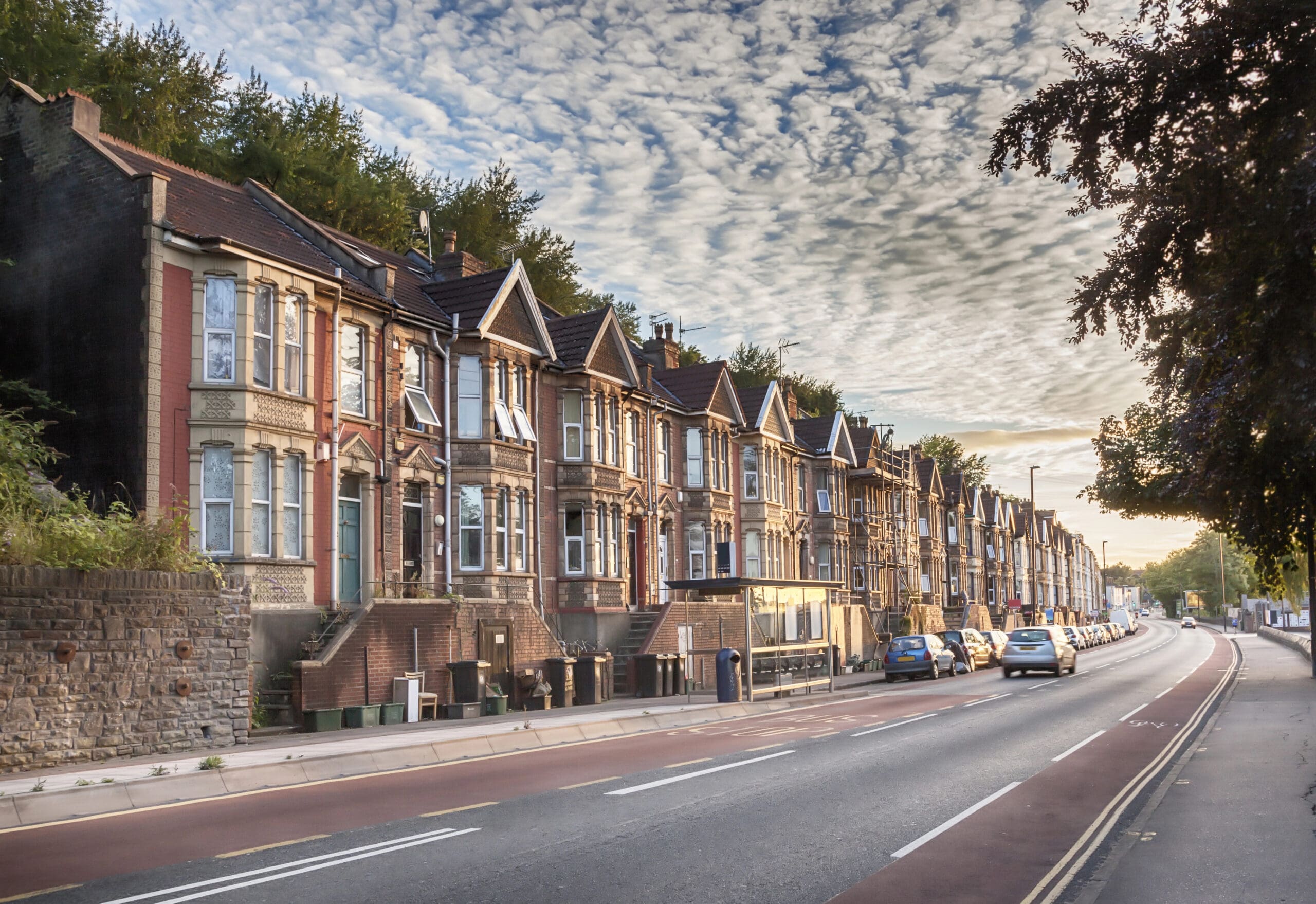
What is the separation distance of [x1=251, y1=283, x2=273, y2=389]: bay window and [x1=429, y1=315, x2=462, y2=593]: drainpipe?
5.42 metres

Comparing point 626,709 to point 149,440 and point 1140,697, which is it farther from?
point 1140,697

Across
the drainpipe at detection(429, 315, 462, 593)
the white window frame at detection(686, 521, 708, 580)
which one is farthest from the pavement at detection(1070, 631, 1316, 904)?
the white window frame at detection(686, 521, 708, 580)

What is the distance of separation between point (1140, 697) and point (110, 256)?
2621 cm

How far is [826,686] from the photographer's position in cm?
3684

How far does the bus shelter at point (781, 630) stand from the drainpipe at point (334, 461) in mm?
8676

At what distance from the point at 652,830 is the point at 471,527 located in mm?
19057

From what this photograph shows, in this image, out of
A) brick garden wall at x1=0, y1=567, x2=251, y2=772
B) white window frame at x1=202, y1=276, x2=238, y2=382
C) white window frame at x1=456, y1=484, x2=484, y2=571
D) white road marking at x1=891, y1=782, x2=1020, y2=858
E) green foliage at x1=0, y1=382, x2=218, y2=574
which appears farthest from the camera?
white window frame at x1=456, y1=484, x2=484, y2=571

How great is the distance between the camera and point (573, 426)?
33594 millimetres

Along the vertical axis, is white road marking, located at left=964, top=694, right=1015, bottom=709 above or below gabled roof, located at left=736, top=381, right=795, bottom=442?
below

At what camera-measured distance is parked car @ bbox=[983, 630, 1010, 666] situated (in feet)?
178

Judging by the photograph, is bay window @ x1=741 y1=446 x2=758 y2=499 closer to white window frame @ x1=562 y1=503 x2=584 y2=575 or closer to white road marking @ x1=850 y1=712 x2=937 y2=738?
white window frame @ x1=562 y1=503 x2=584 y2=575

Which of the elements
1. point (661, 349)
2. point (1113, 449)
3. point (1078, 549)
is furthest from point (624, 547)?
point (1078, 549)

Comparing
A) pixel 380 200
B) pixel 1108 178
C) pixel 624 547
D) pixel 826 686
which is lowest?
pixel 826 686

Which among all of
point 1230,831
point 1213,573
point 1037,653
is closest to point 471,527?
point 1230,831
